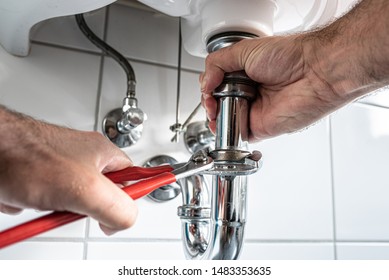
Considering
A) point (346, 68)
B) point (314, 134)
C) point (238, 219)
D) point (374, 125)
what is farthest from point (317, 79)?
point (374, 125)

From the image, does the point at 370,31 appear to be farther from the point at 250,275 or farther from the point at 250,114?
the point at 250,275

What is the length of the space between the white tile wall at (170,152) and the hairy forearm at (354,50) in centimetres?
22

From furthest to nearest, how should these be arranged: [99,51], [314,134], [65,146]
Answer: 1. [314,134]
2. [99,51]
3. [65,146]

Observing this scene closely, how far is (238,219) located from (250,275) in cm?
10

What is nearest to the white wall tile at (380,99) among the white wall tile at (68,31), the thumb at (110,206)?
the white wall tile at (68,31)

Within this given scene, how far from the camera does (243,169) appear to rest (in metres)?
0.35

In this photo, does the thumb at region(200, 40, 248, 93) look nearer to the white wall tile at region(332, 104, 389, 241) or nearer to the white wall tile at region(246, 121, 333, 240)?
the white wall tile at region(246, 121, 333, 240)

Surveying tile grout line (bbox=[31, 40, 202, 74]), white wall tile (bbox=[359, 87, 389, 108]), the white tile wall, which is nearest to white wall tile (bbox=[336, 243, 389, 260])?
the white tile wall

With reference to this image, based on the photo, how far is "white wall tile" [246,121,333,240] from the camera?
1.81 feet

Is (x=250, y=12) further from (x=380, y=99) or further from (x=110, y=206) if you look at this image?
(x=380, y=99)

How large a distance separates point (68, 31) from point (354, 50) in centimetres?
34

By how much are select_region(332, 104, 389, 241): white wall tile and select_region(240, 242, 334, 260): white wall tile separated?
38 millimetres

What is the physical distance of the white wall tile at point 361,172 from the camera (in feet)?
2.02

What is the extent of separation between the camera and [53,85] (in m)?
0.46
